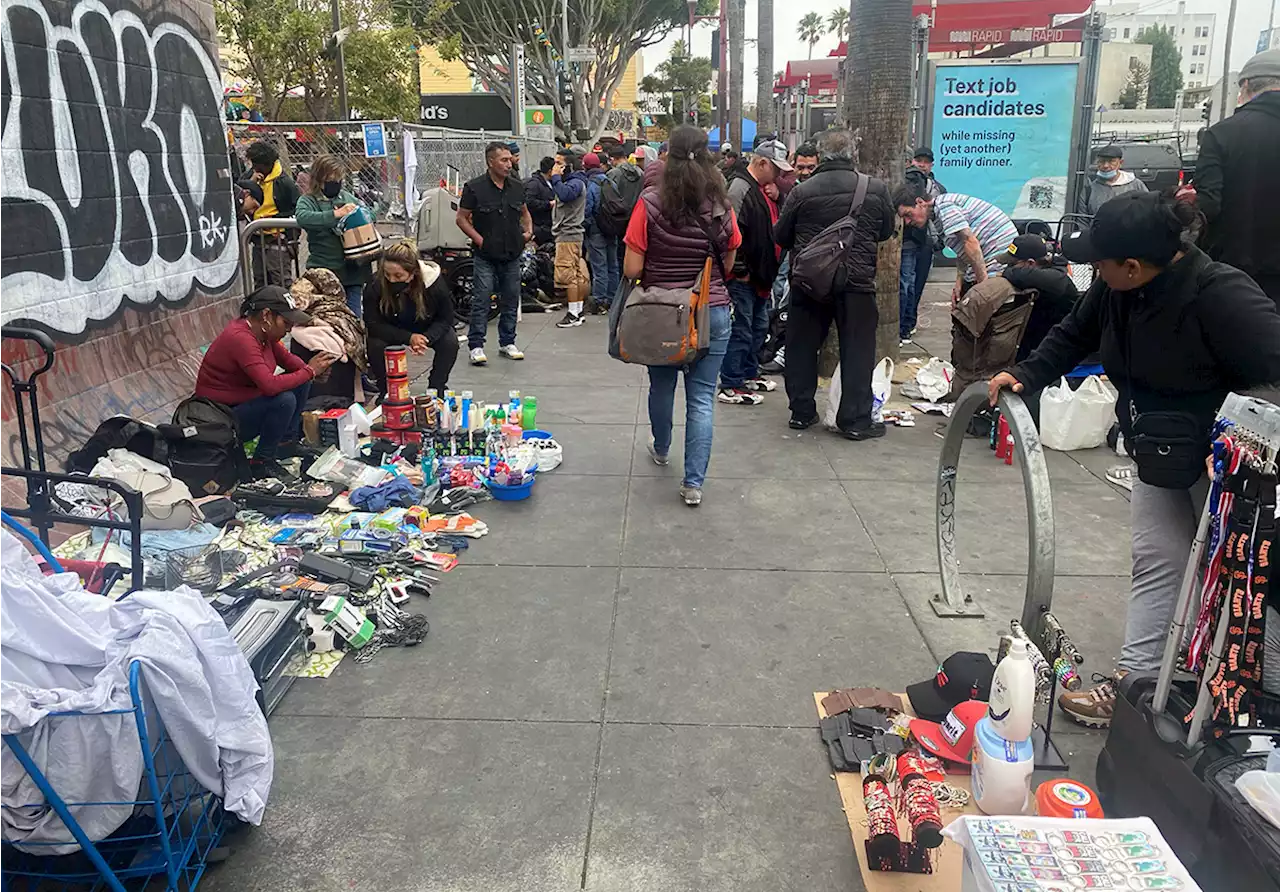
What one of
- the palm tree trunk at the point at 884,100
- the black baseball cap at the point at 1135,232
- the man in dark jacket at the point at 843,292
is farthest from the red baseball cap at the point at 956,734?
the palm tree trunk at the point at 884,100

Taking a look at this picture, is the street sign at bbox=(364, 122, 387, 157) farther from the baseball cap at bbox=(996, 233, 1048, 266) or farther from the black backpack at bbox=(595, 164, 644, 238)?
the baseball cap at bbox=(996, 233, 1048, 266)

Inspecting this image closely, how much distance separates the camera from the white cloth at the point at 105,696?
7.59 feet

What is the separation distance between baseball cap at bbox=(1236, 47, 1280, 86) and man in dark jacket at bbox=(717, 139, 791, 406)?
3.07 metres

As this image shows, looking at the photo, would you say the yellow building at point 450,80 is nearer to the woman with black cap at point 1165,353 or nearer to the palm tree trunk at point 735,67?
the palm tree trunk at point 735,67

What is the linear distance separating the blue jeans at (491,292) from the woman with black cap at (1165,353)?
20.7 feet

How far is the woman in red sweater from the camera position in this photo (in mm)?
5332

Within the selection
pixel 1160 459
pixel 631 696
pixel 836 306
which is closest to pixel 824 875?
pixel 631 696

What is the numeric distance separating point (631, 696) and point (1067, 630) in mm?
1905

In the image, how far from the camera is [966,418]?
3883 millimetres

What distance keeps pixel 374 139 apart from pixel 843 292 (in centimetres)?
582

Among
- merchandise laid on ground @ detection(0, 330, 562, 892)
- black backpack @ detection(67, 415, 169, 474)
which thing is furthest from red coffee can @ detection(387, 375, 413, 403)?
black backpack @ detection(67, 415, 169, 474)

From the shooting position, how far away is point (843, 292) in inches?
260

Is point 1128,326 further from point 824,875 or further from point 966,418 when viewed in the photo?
point 824,875

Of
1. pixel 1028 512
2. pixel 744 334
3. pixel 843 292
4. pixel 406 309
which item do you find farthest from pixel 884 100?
pixel 1028 512
